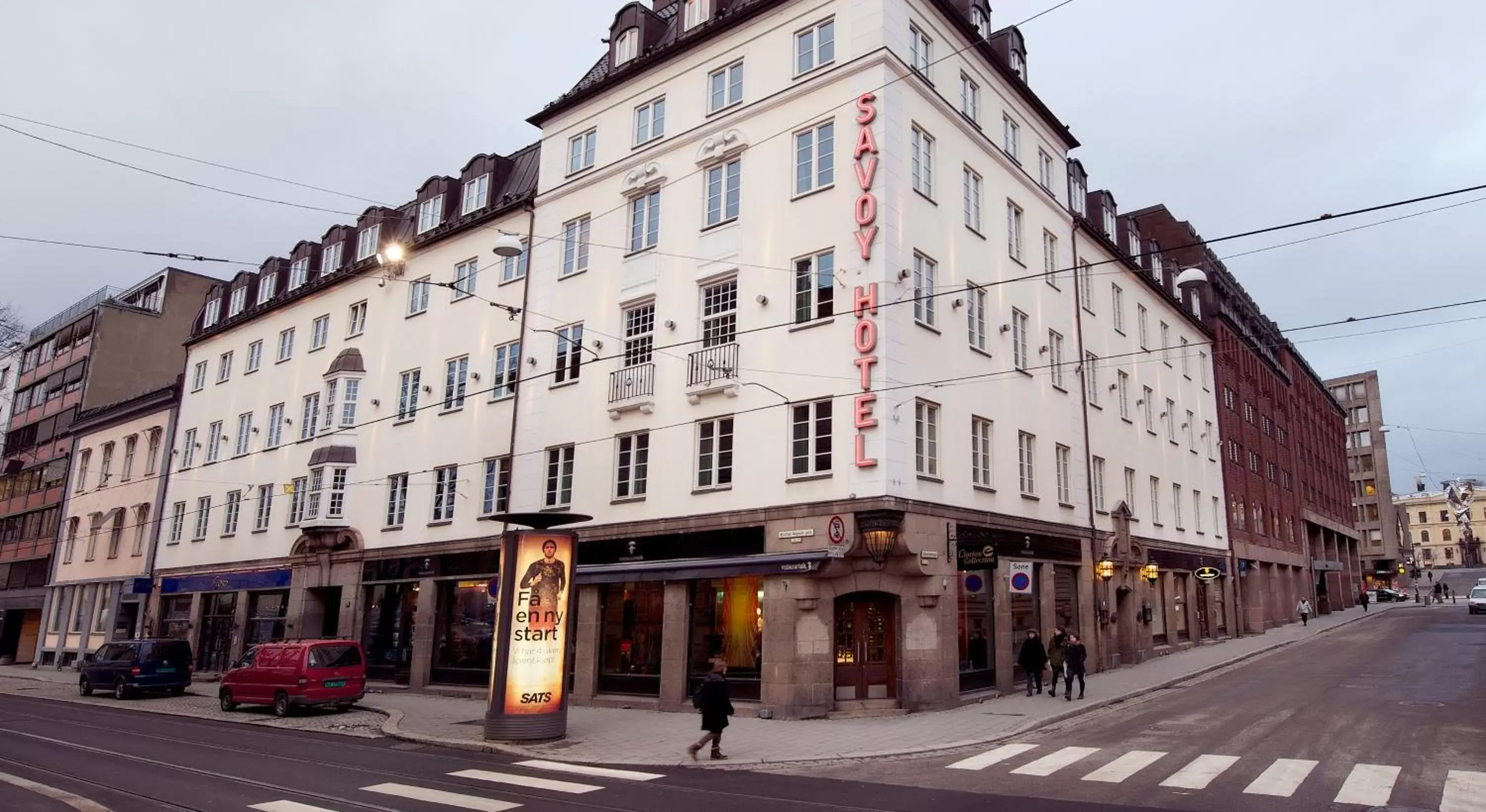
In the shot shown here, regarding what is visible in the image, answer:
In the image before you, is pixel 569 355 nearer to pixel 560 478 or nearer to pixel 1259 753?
pixel 560 478

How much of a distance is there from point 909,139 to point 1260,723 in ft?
46.8

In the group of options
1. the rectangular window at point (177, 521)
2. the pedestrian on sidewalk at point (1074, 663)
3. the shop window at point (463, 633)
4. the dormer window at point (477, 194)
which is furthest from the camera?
the rectangular window at point (177, 521)

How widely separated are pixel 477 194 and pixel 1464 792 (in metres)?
30.5

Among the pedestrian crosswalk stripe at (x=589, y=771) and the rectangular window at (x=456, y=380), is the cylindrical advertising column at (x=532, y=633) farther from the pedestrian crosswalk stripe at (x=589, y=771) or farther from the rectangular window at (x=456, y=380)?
the rectangular window at (x=456, y=380)

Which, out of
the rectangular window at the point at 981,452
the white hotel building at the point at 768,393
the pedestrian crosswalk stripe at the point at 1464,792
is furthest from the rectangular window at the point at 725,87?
the pedestrian crosswalk stripe at the point at 1464,792

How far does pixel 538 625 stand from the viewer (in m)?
17.4

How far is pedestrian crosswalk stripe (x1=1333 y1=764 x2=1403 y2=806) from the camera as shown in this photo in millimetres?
10417

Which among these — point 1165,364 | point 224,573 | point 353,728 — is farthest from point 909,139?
point 224,573

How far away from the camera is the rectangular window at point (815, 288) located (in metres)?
21.1

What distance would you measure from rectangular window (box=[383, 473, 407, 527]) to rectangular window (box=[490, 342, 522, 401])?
5337 millimetres

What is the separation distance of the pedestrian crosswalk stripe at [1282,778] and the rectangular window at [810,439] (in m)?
10.0

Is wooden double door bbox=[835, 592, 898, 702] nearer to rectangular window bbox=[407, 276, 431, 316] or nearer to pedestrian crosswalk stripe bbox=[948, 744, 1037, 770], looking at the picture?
pedestrian crosswalk stripe bbox=[948, 744, 1037, 770]

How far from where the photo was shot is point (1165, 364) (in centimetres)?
3741

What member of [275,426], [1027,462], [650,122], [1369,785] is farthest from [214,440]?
[1369,785]
